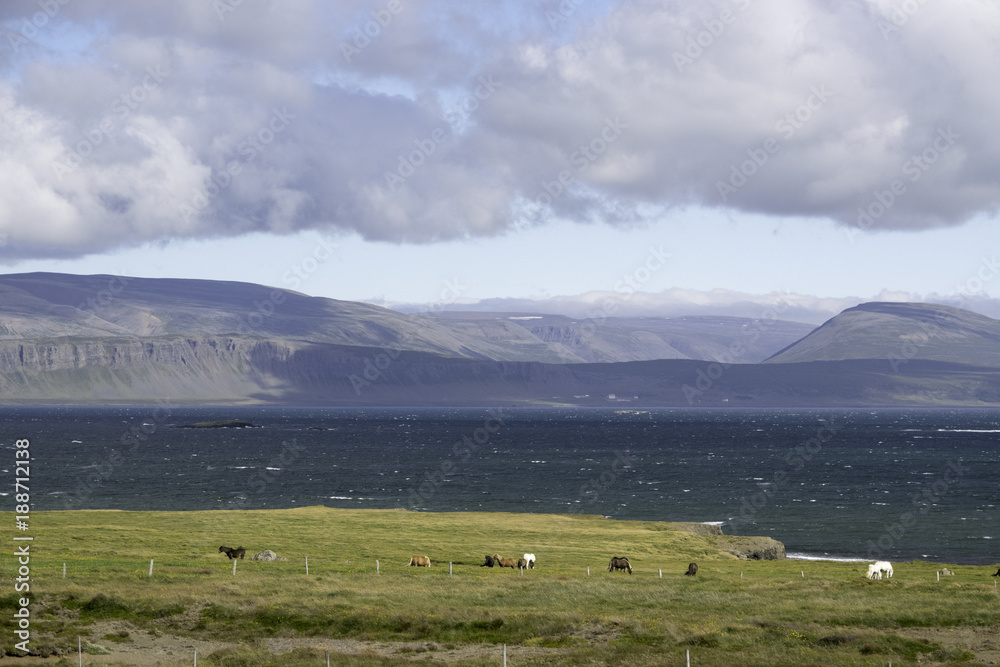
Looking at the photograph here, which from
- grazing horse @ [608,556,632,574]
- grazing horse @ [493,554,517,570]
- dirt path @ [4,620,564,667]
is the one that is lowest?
grazing horse @ [493,554,517,570]

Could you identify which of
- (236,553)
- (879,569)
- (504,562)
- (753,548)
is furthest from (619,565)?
(236,553)

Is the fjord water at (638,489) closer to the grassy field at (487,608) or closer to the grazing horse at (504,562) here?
the grassy field at (487,608)

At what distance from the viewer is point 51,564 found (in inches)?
2202

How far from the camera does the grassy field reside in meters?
36.4

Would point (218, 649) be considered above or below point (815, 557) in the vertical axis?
above

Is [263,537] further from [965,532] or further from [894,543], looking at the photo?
[965,532]

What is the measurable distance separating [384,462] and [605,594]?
466 ft

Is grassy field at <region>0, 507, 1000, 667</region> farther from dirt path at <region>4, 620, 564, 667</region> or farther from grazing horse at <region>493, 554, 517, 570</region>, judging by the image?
grazing horse at <region>493, 554, 517, 570</region>

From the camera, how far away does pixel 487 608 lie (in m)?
44.1

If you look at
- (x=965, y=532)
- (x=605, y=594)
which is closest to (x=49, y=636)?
(x=605, y=594)

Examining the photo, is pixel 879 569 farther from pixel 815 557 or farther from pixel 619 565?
pixel 815 557

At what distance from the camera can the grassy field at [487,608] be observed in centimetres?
3641

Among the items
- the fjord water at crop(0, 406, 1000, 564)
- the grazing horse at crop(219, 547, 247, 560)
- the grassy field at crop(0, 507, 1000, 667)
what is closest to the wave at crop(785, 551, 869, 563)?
the fjord water at crop(0, 406, 1000, 564)

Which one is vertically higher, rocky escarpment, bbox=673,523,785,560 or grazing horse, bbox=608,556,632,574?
grazing horse, bbox=608,556,632,574
